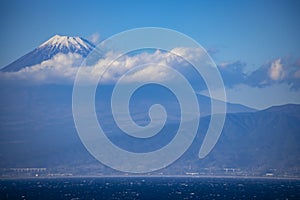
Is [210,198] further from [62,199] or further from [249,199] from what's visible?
[62,199]

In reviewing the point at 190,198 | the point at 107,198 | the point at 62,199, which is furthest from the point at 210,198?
the point at 62,199

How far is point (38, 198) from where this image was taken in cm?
10306

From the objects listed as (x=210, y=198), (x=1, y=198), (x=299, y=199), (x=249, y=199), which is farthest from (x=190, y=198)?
(x=1, y=198)

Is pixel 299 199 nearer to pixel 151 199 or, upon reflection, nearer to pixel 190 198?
pixel 190 198

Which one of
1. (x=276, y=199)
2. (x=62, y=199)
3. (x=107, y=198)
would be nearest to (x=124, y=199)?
(x=107, y=198)

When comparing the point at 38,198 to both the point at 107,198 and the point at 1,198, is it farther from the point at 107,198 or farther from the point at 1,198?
the point at 107,198

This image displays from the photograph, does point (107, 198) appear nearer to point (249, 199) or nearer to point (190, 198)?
point (190, 198)

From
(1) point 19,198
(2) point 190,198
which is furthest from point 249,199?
(1) point 19,198

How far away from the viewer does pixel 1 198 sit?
331 ft

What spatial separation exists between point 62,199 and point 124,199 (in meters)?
11.8

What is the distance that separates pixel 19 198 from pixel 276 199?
48887 millimetres

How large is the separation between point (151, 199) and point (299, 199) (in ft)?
92.4

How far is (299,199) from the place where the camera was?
102188 millimetres

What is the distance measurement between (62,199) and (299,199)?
44.9m
